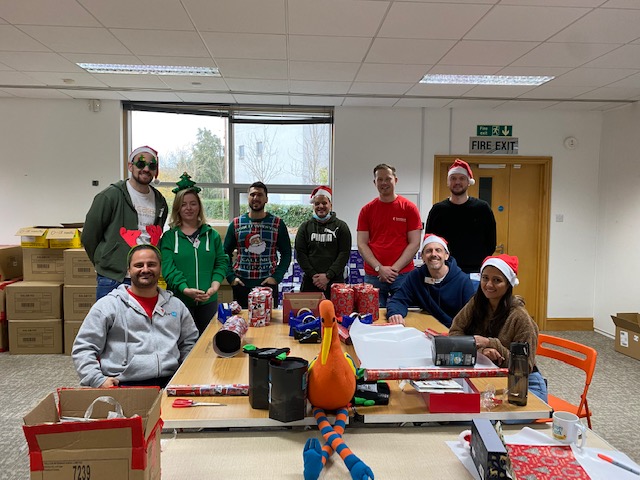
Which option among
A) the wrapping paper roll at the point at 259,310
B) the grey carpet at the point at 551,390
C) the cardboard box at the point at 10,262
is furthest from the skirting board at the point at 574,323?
the cardboard box at the point at 10,262

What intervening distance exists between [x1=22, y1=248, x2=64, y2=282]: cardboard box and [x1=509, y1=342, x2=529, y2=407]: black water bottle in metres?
4.50

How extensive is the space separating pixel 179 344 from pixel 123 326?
295mm

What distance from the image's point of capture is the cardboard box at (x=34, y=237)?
4539 millimetres

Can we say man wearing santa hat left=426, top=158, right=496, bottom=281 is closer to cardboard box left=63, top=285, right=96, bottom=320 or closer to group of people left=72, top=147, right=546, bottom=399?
group of people left=72, top=147, right=546, bottom=399

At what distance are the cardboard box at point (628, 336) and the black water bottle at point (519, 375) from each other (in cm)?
379

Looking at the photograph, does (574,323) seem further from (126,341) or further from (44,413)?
(44,413)

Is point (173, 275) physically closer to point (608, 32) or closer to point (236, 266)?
point (236, 266)

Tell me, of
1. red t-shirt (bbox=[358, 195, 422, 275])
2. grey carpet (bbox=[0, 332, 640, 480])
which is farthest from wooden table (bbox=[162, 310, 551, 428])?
red t-shirt (bbox=[358, 195, 422, 275])

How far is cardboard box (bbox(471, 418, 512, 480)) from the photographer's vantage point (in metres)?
1.12

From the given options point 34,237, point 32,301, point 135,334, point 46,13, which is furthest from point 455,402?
point 34,237

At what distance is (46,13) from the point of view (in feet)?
9.50

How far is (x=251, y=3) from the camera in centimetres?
271

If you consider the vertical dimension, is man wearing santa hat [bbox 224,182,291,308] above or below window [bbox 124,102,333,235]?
below

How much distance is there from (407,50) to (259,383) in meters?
2.86
